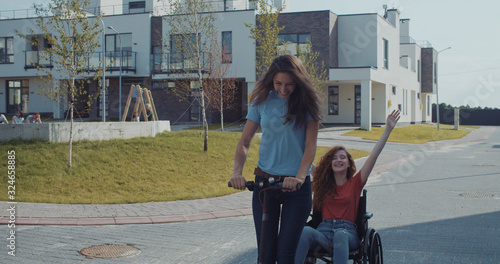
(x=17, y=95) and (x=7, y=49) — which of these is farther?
(x=17, y=95)

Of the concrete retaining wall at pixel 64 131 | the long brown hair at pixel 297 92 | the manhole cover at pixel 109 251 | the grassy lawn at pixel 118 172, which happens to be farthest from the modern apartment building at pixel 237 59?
the long brown hair at pixel 297 92

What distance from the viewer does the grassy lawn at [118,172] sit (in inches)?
436

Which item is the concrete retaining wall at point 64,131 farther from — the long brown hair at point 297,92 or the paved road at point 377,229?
the long brown hair at point 297,92

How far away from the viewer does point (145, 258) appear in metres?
6.18

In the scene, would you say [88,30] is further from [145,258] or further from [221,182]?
[145,258]

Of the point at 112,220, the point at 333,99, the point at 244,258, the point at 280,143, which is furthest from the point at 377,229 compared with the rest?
the point at 333,99

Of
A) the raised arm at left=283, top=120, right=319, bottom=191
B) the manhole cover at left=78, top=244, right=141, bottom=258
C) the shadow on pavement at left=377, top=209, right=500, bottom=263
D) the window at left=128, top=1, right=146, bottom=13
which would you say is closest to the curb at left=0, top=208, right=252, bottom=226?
the manhole cover at left=78, top=244, right=141, bottom=258

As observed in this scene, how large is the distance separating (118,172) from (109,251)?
6.15m

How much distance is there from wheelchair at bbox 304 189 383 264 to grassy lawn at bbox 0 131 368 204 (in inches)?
255

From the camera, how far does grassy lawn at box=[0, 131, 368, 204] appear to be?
36.4 ft

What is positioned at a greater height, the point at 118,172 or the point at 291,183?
the point at 291,183

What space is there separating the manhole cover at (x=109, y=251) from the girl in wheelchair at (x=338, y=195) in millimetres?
2776

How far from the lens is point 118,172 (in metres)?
12.5

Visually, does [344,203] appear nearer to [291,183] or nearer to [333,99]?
[291,183]
